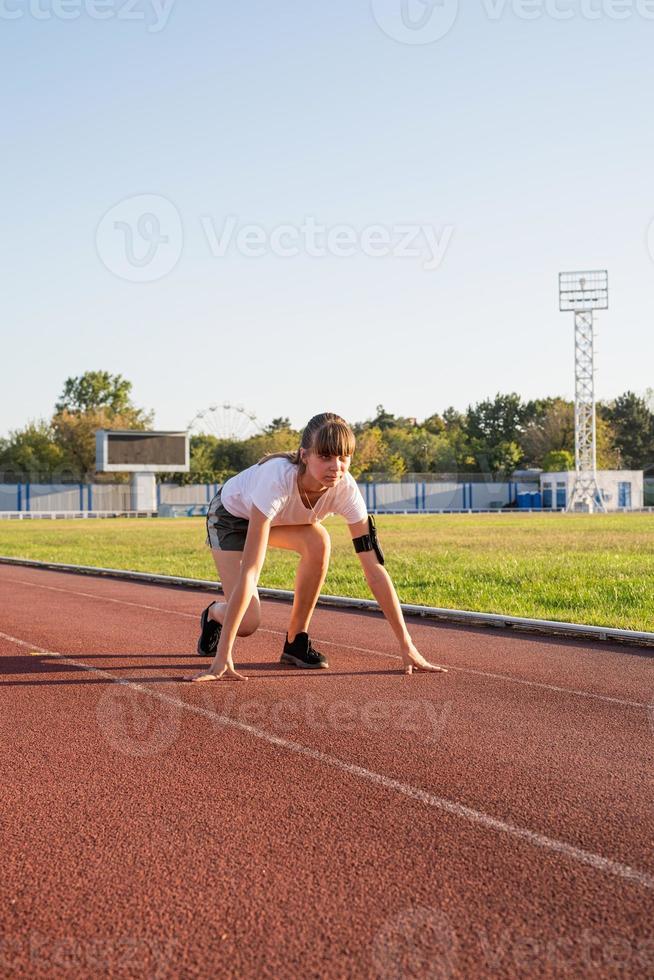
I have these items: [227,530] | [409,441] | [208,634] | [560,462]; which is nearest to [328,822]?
[227,530]

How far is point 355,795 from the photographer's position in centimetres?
461

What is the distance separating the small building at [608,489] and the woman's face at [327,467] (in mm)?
66180

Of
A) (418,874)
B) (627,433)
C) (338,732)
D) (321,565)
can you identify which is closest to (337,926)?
(418,874)

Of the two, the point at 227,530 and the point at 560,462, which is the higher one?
the point at 560,462

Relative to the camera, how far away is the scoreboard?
72.4m

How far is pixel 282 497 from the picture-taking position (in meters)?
6.61

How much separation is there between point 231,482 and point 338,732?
247 centimetres

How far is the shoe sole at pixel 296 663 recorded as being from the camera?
309 inches

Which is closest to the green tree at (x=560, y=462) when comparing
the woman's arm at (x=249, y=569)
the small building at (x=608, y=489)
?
the small building at (x=608, y=489)

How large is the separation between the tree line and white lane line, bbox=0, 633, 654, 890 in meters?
82.3

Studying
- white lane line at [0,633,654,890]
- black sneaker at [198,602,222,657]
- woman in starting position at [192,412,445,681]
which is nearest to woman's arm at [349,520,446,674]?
woman in starting position at [192,412,445,681]

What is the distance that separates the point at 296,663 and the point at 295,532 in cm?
118

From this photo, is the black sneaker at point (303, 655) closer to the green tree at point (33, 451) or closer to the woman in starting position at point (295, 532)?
the woman in starting position at point (295, 532)

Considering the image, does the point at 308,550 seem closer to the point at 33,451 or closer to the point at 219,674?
the point at 219,674
